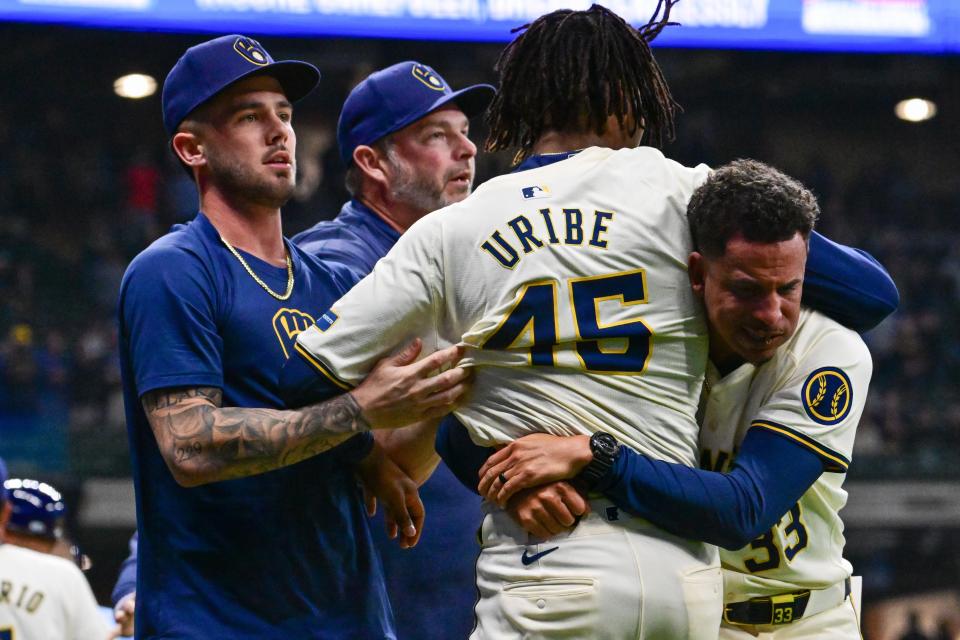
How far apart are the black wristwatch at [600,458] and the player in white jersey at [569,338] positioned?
63 mm

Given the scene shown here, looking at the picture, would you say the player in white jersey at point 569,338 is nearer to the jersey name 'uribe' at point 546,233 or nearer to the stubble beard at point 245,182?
the jersey name 'uribe' at point 546,233

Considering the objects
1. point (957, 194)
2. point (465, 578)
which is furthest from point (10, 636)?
point (957, 194)

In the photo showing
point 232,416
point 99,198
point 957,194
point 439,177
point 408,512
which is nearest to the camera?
point 232,416

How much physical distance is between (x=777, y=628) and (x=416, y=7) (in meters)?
9.70

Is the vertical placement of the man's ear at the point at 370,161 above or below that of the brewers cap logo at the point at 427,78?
below

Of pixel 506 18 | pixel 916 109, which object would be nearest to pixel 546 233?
pixel 506 18

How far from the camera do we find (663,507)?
252 centimetres

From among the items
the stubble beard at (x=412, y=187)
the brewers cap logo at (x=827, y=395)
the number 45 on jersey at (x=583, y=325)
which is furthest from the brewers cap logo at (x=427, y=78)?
the brewers cap logo at (x=827, y=395)

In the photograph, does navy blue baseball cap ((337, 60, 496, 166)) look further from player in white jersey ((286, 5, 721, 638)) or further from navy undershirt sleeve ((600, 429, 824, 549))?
navy undershirt sleeve ((600, 429, 824, 549))

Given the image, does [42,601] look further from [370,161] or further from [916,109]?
[916,109]

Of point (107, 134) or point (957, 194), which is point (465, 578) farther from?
point (957, 194)

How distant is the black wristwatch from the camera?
8.23 feet

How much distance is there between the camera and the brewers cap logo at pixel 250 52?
3217mm

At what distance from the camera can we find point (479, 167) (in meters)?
15.2
